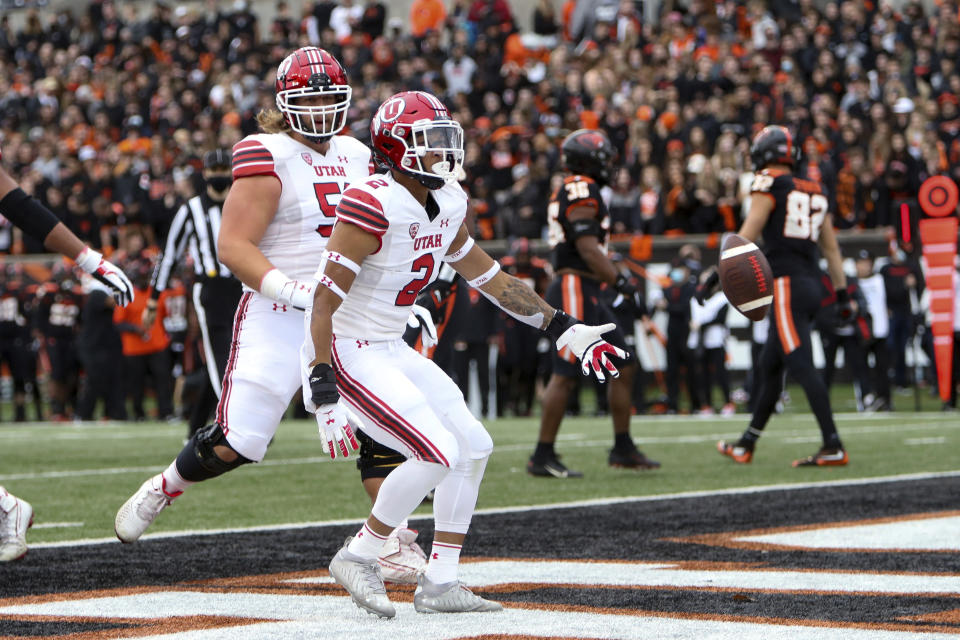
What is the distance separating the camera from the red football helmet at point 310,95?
5.03m

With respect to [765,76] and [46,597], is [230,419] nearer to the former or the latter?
[46,597]

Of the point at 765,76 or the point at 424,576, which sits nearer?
the point at 424,576

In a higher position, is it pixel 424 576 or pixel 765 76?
pixel 765 76

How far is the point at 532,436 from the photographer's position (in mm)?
11750

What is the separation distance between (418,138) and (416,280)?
44 centimetres

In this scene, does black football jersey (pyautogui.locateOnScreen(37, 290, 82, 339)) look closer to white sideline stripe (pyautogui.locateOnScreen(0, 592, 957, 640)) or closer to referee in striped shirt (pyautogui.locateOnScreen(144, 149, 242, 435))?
referee in striped shirt (pyautogui.locateOnScreen(144, 149, 242, 435))

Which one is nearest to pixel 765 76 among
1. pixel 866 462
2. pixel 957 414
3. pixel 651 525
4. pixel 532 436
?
pixel 957 414

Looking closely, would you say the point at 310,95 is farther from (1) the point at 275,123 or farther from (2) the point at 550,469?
(2) the point at 550,469

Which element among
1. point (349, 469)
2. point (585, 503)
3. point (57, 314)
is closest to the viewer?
point (585, 503)

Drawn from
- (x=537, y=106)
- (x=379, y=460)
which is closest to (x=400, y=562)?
(x=379, y=460)

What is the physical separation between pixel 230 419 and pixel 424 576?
3.05 ft

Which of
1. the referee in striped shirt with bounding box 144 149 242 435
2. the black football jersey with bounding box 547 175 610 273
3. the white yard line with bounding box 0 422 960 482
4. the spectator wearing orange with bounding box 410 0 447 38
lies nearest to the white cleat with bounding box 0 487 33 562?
the referee in striped shirt with bounding box 144 149 242 435

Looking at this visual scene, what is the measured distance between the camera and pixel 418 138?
426cm

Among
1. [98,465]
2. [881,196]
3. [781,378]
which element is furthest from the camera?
[881,196]
